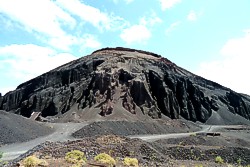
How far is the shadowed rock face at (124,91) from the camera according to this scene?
3460 inches

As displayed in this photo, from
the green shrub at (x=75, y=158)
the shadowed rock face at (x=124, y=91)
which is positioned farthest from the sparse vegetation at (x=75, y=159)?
the shadowed rock face at (x=124, y=91)

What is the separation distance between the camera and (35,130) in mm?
53156

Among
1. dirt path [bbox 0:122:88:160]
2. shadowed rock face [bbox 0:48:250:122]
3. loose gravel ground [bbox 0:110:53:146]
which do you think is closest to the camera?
dirt path [bbox 0:122:88:160]

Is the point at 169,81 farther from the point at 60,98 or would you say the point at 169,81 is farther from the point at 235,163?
the point at 235,163

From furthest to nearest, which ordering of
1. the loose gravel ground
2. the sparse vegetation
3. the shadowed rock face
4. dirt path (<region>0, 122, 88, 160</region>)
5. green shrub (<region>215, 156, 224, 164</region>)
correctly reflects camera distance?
the shadowed rock face → the loose gravel ground → dirt path (<region>0, 122, 88, 160</region>) → green shrub (<region>215, 156, 224, 164</region>) → the sparse vegetation

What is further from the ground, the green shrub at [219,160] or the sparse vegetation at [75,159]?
the sparse vegetation at [75,159]

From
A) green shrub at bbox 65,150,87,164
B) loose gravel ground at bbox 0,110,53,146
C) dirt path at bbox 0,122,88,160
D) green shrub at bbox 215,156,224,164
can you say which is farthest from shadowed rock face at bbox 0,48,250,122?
green shrub at bbox 65,150,87,164

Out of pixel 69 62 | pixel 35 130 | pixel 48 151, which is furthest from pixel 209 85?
pixel 48 151

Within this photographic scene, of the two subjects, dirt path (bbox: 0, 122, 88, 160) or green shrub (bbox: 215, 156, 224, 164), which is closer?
green shrub (bbox: 215, 156, 224, 164)

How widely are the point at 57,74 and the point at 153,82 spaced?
3150 cm

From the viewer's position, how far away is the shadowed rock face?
87875mm

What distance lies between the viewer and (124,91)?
8738 cm

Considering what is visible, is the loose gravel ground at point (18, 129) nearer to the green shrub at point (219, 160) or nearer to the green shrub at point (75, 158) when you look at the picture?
the green shrub at point (219, 160)

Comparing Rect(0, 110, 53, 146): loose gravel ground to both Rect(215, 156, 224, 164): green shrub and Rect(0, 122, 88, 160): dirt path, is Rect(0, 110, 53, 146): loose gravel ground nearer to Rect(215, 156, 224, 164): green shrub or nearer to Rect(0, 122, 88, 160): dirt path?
Rect(0, 122, 88, 160): dirt path
